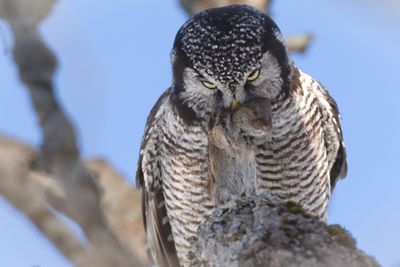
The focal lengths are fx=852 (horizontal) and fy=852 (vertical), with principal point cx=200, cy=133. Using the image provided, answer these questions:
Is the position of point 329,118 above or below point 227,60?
above

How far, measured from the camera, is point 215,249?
116 inches

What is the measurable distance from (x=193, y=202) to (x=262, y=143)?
68 cm

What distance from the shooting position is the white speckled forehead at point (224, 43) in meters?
5.23

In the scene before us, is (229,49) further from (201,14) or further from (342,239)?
(342,239)

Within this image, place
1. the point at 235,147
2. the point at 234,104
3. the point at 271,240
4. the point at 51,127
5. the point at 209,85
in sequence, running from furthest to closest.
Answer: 1. the point at 209,85
2. the point at 234,104
3. the point at 235,147
4. the point at 51,127
5. the point at 271,240

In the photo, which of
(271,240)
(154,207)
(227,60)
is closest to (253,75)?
(227,60)

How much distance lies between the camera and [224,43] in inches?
208

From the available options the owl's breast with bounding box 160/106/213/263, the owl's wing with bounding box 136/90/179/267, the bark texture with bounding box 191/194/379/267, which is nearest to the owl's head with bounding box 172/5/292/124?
the owl's breast with bounding box 160/106/213/263

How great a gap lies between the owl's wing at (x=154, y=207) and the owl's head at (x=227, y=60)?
0.71 metres

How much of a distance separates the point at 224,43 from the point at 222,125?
521mm

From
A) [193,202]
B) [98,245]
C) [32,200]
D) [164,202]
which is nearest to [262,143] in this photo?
[193,202]

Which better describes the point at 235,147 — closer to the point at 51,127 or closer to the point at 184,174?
the point at 184,174

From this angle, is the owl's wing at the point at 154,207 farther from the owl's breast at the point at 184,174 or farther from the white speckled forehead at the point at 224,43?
the white speckled forehead at the point at 224,43

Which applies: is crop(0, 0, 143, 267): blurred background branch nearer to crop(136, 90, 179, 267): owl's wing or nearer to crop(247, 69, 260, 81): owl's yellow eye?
crop(247, 69, 260, 81): owl's yellow eye
